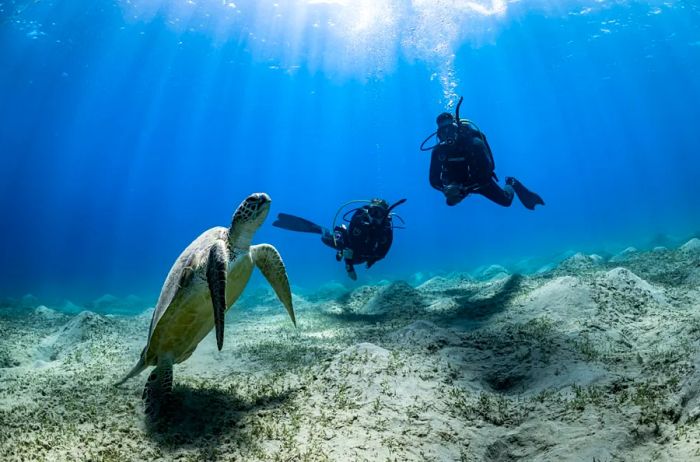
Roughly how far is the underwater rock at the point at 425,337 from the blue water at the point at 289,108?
70.5ft

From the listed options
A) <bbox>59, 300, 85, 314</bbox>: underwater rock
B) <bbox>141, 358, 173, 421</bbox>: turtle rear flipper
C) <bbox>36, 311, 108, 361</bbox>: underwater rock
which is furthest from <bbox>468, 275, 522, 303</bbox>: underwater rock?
<bbox>59, 300, 85, 314</bbox>: underwater rock

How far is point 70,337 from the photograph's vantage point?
6.20m

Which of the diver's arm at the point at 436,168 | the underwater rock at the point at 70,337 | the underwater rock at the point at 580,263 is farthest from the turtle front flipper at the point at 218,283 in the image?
the underwater rock at the point at 580,263

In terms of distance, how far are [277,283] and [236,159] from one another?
100 metres

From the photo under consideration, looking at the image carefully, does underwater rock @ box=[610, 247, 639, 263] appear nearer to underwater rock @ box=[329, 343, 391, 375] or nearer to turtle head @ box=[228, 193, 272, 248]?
underwater rock @ box=[329, 343, 391, 375]

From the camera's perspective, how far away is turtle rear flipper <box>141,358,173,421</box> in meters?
2.93

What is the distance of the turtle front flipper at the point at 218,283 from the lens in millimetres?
2642

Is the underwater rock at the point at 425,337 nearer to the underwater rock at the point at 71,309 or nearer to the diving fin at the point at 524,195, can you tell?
the diving fin at the point at 524,195

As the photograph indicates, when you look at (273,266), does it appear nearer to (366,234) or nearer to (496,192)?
(366,234)

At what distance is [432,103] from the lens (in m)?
69.2

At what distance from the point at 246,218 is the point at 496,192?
25.2 feet

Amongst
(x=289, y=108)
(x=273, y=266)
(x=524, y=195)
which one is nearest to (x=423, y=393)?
(x=273, y=266)

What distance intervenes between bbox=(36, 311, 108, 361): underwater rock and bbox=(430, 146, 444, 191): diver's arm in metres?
7.73

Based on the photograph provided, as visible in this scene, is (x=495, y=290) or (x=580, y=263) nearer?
(x=495, y=290)
